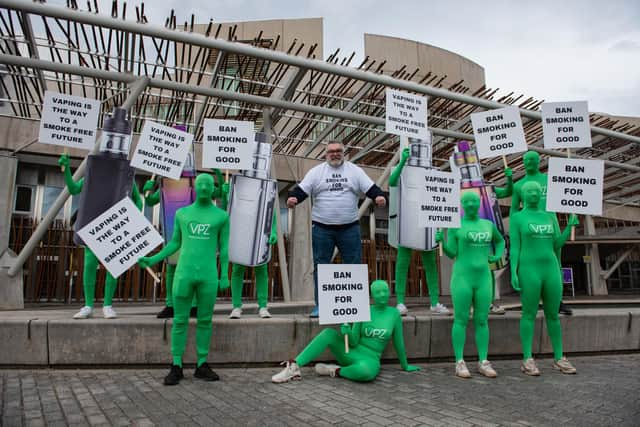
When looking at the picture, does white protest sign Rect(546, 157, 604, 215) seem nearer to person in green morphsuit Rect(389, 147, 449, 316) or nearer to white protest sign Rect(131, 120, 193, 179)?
person in green morphsuit Rect(389, 147, 449, 316)

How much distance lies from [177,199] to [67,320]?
1.73m

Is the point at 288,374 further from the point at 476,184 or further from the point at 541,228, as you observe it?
the point at 476,184

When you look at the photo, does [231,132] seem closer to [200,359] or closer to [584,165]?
[200,359]

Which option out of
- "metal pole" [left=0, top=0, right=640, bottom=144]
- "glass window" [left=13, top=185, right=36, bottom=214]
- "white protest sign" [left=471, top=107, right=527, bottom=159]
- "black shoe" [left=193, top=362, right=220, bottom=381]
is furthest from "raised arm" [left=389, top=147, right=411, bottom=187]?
"glass window" [left=13, top=185, right=36, bottom=214]

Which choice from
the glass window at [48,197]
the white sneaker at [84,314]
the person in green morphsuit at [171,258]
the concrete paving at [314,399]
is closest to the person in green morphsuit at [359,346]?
the concrete paving at [314,399]

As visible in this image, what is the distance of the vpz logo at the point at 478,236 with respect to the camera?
421 cm

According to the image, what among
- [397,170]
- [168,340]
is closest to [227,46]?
[397,170]

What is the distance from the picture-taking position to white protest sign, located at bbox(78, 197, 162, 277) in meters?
3.86

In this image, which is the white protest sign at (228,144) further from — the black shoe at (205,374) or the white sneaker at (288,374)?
the white sneaker at (288,374)

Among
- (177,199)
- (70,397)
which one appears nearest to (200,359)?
(70,397)

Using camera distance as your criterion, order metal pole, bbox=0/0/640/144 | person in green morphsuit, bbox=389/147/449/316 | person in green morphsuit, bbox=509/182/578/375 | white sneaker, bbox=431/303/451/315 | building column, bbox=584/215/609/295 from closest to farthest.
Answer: person in green morphsuit, bbox=509/182/578/375 → person in green morphsuit, bbox=389/147/449/316 → white sneaker, bbox=431/303/451/315 → metal pole, bbox=0/0/640/144 → building column, bbox=584/215/609/295

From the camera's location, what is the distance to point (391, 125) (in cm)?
513

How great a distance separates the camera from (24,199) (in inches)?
412

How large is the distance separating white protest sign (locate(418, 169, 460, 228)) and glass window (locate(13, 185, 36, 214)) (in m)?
10.3
